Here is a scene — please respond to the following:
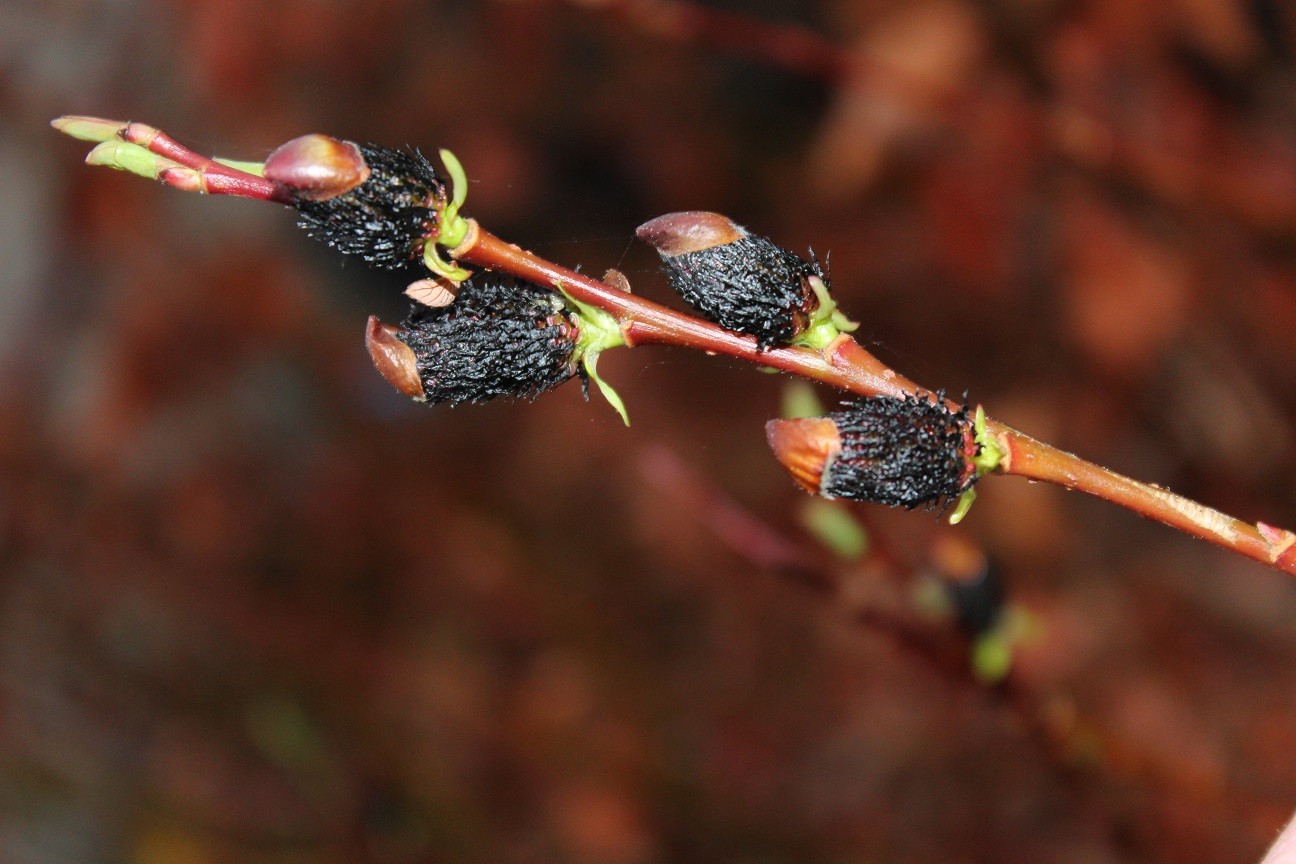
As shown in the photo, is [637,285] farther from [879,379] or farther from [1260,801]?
[879,379]

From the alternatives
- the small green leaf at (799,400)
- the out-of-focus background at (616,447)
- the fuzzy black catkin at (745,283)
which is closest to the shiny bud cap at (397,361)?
the fuzzy black catkin at (745,283)

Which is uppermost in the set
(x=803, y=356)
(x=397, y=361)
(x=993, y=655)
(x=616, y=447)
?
(x=803, y=356)

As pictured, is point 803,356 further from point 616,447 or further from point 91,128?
point 616,447

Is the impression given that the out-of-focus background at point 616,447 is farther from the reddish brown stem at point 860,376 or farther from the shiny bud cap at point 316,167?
the shiny bud cap at point 316,167

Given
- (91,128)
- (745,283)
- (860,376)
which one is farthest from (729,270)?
(91,128)

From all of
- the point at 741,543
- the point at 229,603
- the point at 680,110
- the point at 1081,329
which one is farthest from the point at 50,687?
the point at 1081,329

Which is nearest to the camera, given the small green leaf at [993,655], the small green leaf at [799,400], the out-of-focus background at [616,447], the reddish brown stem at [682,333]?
the reddish brown stem at [682,333]
